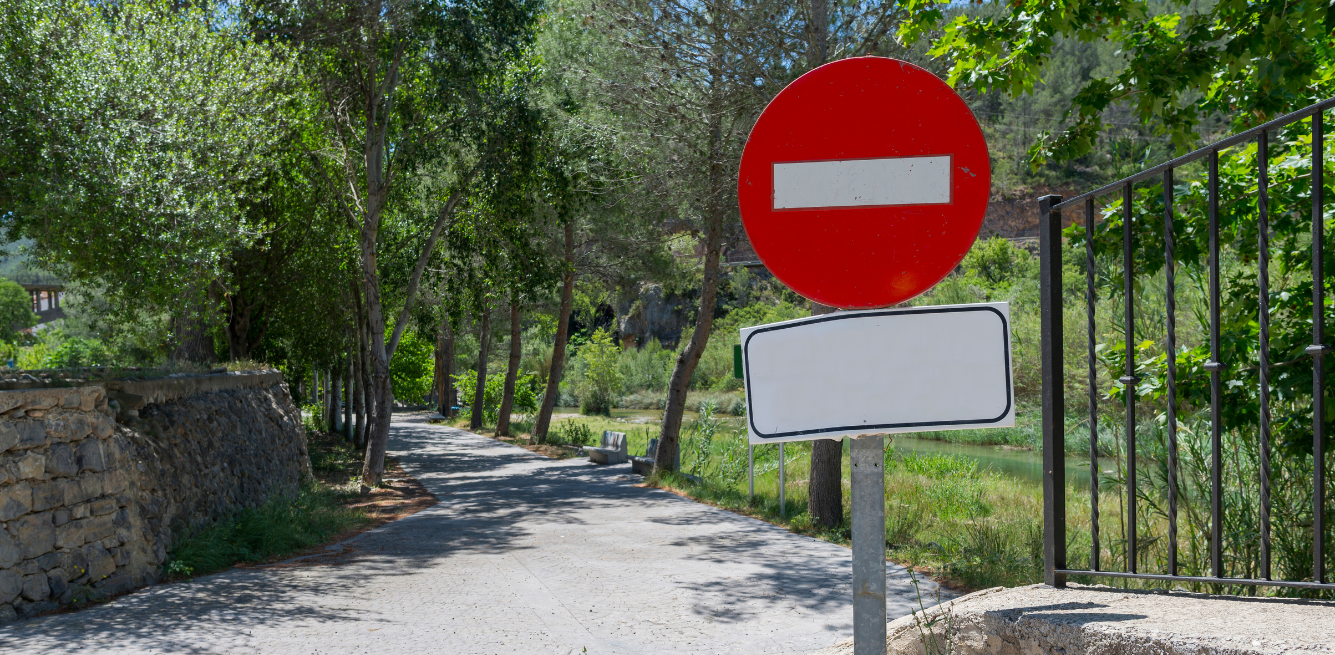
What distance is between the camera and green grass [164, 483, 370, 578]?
7.53 meters

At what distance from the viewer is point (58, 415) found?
6.52m

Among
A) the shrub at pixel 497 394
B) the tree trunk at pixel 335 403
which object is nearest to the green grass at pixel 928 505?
the tree trunk at pixel 335 403

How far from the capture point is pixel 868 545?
1894 millimetres

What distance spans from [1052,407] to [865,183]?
164 cm

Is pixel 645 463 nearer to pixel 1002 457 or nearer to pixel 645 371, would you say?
pixel 1002 457

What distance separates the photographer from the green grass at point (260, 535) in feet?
24.7

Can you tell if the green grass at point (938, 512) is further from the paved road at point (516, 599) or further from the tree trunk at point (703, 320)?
the tree trunk at point (703, 320)

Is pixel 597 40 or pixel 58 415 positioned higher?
pixel 597 40

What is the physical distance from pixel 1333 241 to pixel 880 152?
3.05 meters

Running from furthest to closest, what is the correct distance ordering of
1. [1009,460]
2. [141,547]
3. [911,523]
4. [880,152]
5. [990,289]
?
1. [990,289]
2. [1009,460]
3. [911,523]
4. [141,547]
5. [880,152]

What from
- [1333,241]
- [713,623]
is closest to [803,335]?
[1333,241]

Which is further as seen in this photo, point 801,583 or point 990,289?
point 990,289

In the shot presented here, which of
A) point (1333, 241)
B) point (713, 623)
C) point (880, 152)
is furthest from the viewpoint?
point (713, 623)

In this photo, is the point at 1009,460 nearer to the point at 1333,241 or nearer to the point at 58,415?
the point at 1333,241
